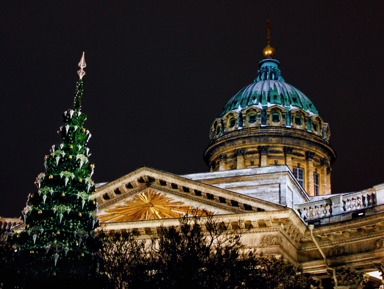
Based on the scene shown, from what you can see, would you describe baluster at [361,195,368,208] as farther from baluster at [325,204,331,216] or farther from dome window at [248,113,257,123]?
dome window at [248,113,257,123]

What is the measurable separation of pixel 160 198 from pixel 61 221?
1167cm

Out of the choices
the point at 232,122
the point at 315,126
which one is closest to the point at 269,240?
the point at 232,122

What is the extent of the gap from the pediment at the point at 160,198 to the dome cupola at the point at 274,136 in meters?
→ 20.1

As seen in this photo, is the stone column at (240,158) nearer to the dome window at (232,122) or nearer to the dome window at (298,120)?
the dome window at (232,122)

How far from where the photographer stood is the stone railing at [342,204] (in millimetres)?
29453

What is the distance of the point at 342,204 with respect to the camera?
30.7 m

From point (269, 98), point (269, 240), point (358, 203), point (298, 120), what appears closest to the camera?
point (269, 240)

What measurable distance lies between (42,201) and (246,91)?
40.1 metres

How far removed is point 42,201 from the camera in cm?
2095

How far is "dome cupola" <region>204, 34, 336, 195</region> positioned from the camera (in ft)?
173

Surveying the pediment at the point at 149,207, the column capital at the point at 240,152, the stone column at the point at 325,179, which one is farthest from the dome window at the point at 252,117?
the pediment at the point at 149,207

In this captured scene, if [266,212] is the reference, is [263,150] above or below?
above

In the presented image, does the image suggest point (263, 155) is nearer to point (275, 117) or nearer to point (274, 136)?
point (274, 136)

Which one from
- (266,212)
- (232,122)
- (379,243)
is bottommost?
(379,243)
